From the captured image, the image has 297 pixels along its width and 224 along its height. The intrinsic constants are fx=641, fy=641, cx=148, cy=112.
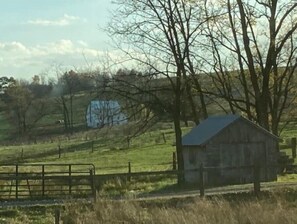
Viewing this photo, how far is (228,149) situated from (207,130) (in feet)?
4.69

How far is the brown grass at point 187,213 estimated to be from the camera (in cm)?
1452

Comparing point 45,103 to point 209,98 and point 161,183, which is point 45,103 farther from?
point 161,183

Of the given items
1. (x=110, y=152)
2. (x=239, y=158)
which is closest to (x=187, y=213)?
(x=239, y=158)

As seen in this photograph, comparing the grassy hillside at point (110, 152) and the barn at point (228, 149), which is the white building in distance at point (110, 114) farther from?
the grassy hillside at point (110, 152)

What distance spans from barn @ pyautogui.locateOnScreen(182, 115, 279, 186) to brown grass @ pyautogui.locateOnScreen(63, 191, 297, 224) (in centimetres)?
1008

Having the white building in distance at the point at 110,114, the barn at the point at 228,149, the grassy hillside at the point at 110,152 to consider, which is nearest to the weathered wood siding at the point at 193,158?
the barn at the point at 228,149

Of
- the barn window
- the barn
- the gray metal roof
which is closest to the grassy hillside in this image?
the gray metal roof

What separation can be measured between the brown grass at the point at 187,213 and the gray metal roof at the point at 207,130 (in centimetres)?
1064

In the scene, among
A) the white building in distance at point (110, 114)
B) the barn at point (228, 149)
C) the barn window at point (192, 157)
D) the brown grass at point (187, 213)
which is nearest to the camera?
the brown grass at point (187, 213)

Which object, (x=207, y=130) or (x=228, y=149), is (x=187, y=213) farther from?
(x=207, y=130)

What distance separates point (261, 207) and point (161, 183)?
1469 cm

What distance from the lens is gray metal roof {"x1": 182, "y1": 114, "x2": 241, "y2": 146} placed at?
1221 inches

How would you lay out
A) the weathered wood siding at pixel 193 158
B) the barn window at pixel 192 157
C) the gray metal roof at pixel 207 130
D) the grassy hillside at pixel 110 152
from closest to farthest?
the weathered wood siding at pixel 193 158
the gray metal roof at pixel 207 130
the barn window at pixel 192 157
the grassy hillside at pixel 110 152

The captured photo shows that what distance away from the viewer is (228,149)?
31.4m
